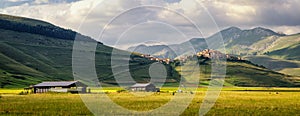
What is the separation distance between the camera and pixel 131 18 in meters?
45.0

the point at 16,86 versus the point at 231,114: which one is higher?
the point at 16,86

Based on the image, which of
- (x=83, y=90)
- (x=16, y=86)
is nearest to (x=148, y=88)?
(x=83, y=90)

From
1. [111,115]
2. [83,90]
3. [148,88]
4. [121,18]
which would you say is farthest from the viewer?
[148,88]

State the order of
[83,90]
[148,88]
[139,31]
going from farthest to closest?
[148,88]
[83,90]
[139,31]

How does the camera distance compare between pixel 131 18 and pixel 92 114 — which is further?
pixel 131 18

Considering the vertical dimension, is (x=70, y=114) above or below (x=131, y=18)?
below

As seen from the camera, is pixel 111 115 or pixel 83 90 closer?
pixel 111 115

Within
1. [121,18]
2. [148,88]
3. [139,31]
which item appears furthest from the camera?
[148,88]

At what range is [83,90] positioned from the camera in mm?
131000

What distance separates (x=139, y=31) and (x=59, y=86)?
315 ft

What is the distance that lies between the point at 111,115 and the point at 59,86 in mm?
103420

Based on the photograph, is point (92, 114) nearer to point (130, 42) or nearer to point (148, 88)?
point (130, 42)

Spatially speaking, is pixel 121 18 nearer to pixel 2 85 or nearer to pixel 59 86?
pixel 59 86

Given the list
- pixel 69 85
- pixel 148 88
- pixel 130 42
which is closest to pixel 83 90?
pixel 69 85
